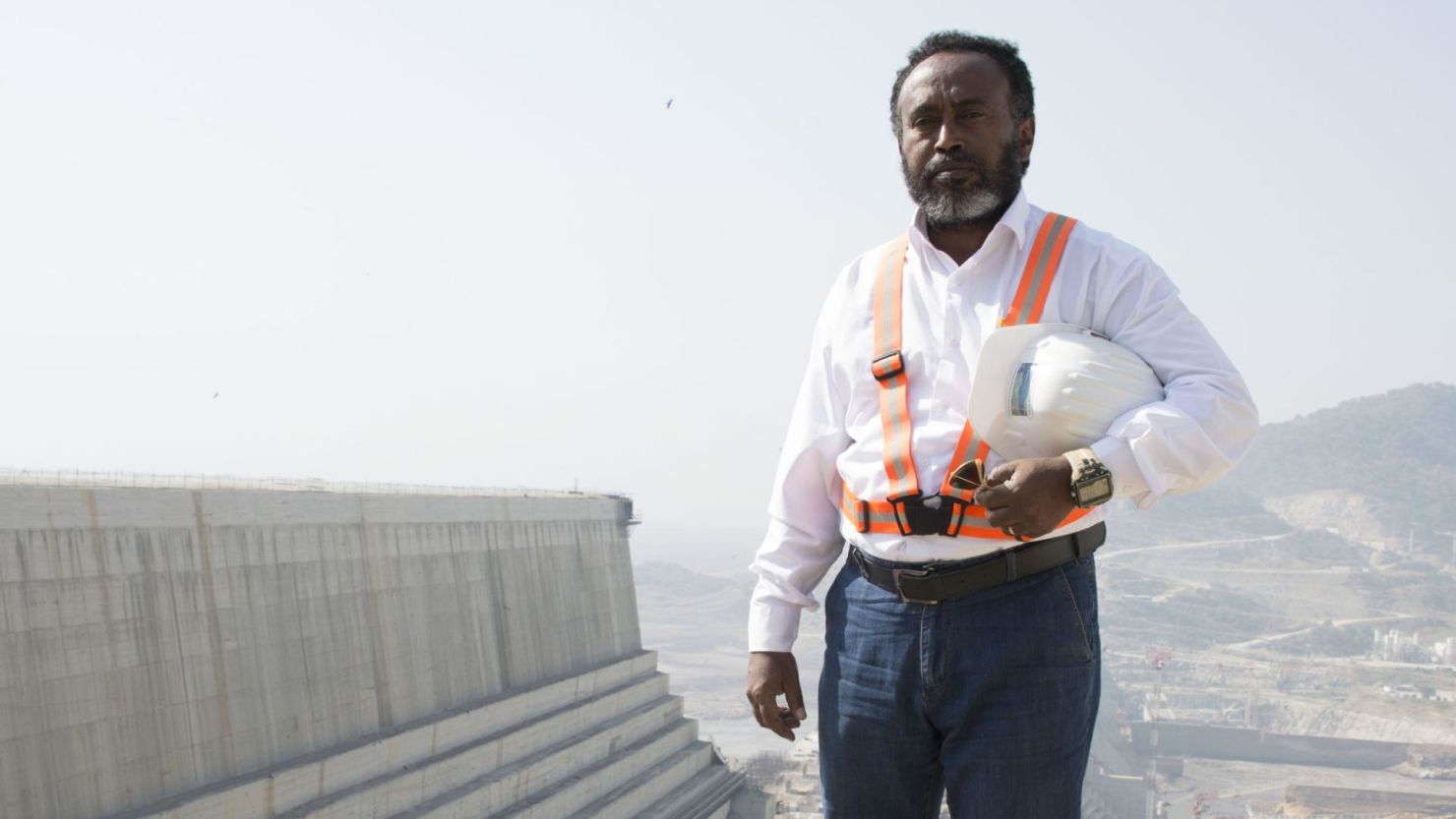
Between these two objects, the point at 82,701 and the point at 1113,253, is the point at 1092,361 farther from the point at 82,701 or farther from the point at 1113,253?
the point at 82,701

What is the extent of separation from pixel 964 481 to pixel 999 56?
3.65ft

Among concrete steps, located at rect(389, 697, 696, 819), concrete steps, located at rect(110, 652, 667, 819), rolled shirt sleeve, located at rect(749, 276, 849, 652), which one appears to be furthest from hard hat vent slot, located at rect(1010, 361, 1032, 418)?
concrete steps, located at rect(389, 697, 696, 819)

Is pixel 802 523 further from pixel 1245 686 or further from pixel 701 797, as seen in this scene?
pixel 1245 686

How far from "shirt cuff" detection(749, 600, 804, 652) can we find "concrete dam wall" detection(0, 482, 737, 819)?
1506 centimetres

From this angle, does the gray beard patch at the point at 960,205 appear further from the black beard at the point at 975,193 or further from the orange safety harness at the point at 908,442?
the orange safety harness at the point at 908,442

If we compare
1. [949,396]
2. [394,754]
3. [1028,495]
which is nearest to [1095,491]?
[1028,495]

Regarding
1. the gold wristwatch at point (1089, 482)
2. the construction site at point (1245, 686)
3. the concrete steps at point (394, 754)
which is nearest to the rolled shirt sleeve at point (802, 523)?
the gold wristwatch at point (1089, 482)

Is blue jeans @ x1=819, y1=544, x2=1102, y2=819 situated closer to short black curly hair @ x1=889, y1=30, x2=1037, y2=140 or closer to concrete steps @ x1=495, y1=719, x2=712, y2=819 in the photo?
short black curly hair @ x1=889, y1=30, x2=1037, y2=140

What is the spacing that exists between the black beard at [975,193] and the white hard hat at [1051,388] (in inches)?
15.3

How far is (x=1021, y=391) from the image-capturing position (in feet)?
9.34

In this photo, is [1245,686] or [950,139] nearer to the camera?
[950,139]

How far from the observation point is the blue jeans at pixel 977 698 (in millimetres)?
2932

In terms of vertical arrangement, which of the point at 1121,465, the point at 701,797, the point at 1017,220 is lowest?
the point at 701,797

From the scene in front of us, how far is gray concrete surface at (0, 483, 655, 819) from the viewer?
1614 centimetres
